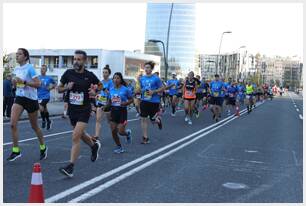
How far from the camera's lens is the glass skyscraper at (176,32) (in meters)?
98.4

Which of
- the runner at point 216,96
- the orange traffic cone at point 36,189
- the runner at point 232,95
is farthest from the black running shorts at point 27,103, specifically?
the runner at point 232,95

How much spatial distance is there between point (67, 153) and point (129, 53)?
264ft

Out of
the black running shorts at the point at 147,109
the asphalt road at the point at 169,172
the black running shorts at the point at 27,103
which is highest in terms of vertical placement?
the black running shorts at the point at 27,103

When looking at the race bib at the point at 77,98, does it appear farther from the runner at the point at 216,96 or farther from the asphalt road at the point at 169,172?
the runner at the point at 216,96

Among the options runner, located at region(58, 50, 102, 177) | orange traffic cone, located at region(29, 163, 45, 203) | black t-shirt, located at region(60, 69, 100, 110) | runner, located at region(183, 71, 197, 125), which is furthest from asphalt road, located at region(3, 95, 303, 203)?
runner, located at region(183, 71, 197, 125)

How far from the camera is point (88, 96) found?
6.89 meters

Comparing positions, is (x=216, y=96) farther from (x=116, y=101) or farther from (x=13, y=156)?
(x=13, y=156)

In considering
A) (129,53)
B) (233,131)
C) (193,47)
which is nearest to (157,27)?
(129,53)

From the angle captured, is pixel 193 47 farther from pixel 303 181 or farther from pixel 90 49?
pixel 303 181

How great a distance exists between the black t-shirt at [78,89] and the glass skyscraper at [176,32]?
65.8 metres

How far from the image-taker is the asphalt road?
5695 millimetres

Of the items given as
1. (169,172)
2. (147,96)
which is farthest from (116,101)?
(169,172)

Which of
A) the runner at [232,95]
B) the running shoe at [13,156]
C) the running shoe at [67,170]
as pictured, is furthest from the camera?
the runner at [232,95]

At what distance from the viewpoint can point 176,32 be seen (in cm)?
12381
